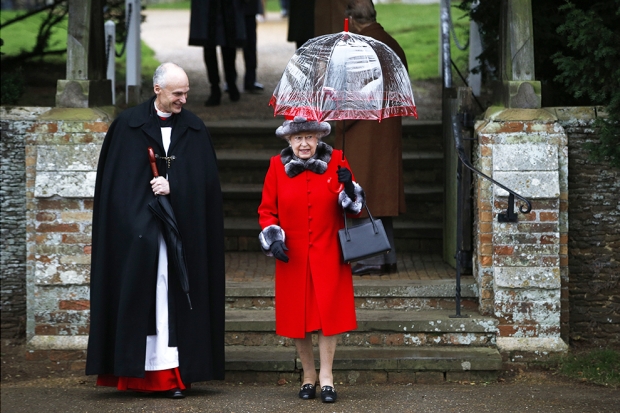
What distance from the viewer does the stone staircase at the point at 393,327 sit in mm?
6578

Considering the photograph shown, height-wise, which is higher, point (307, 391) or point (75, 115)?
point (75, 115)

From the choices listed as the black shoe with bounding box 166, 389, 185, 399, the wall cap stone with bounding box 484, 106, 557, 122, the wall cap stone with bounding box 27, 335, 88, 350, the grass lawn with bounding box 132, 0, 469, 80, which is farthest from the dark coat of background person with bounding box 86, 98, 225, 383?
the grass lawn with bounding box 132, 0, 469, 80

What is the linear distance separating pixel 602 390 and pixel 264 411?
2212 millimetres

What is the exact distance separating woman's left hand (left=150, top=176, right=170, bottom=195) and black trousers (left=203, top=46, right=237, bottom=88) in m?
4.87

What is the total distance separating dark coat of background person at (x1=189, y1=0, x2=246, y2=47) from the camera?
1024cm

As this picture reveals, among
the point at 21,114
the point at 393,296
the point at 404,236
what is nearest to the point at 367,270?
the point at 393,296

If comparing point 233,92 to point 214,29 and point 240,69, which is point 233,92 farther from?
point 240,69

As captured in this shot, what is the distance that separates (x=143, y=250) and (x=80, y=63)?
189cm

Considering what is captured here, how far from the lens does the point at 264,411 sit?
570 cm

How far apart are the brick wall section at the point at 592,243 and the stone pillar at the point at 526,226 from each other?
0.91 feet

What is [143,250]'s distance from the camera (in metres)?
5.79

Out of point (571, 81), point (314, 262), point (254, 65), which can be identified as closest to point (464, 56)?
point (254, 65)

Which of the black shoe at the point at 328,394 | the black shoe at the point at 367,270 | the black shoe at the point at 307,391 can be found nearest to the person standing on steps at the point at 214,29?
the black shoe at the point at 367,270

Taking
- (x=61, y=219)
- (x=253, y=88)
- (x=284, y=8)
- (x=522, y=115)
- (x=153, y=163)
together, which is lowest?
(x=61, y=219)
